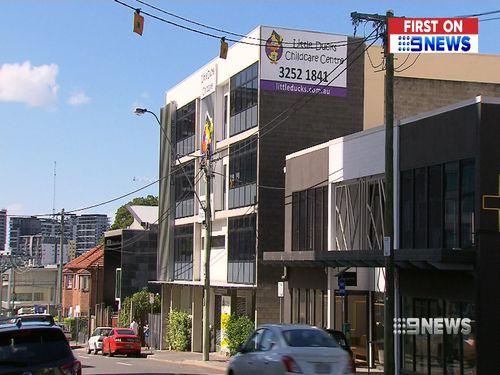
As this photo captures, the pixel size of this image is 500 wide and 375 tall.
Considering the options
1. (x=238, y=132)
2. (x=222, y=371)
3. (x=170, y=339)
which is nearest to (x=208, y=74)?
(x=238, y=132)

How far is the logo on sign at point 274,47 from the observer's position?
38.2 metres

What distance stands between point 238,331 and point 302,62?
12.5 meters

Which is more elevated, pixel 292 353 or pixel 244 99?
pixel 244 99

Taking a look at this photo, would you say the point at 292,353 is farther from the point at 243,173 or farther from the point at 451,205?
the point at 243,173

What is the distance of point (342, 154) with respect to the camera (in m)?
31.4

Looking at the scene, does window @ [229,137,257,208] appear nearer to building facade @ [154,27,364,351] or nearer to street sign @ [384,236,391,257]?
building facade @ [154,27,364,351]

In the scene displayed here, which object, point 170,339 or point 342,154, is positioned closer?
point 342,154

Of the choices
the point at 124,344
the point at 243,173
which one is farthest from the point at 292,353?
the point at 124,344

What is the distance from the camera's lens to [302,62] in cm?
3884

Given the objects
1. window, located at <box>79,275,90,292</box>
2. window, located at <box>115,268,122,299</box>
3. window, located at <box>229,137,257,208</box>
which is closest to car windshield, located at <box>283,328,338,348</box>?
window, located at <box>229,137,257,208</box>

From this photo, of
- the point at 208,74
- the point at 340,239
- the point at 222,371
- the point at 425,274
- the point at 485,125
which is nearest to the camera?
the point at 485,125

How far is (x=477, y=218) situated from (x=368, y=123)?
1791 cm

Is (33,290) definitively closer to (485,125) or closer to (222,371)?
(222,371)

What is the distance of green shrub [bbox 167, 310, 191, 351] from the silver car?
31669 mm
